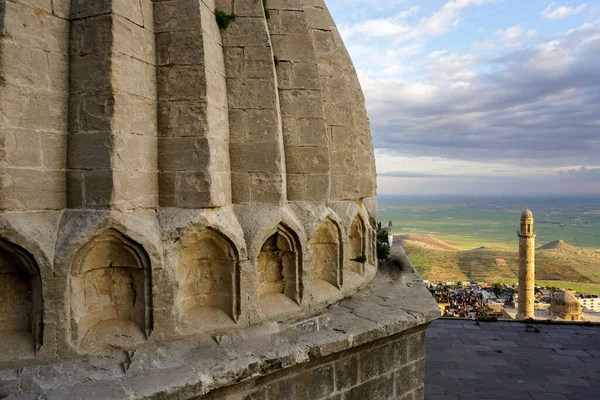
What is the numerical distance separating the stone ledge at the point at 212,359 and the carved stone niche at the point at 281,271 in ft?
0.83

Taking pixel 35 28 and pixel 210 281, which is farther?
pixel 210 281

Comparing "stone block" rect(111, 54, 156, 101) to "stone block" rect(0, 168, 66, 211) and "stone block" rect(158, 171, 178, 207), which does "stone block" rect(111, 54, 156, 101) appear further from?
"stone block" rect(0, 168, 66, 211)

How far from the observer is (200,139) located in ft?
11.2

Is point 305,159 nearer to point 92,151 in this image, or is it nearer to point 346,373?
point 92,151

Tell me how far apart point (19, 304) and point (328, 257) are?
9.05ft

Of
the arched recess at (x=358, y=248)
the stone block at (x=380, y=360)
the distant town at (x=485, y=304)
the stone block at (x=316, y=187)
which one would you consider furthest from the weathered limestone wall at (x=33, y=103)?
the distant town at (x=485, y=304)

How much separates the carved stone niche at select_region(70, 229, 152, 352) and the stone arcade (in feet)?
0.04

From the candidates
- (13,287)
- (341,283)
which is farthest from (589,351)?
(13,287)

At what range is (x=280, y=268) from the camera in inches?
162

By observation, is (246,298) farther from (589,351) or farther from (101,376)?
(589,351)

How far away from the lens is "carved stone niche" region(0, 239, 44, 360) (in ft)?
9.73

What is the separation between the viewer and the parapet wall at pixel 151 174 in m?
3.00

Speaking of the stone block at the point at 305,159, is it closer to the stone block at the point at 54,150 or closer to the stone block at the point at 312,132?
the stone block at the point at 312,132

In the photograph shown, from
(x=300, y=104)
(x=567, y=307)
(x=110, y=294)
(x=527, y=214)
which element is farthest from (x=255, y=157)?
(x=527, y=214)
